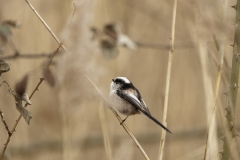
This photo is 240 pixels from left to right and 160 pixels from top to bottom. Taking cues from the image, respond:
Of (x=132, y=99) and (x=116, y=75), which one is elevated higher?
(x=116, y=75)

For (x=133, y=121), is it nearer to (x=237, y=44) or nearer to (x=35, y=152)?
(x=35, y=152)

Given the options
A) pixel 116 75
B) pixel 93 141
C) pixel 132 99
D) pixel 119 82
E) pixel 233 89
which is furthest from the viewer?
pixel 93 141

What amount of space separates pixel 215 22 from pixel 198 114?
1970 mm

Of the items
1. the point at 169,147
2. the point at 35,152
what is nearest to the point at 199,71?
the point at 169,147

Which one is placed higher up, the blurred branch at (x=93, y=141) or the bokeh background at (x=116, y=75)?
the bokeh background at (x=116, y=75)

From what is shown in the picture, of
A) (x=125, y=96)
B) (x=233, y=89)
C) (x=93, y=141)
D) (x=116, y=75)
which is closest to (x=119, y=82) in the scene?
(x=125, y=96)

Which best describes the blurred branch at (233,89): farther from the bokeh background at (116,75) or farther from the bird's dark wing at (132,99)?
the bokeh background at (116,75)

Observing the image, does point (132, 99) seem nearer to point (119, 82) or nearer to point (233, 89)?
point (119, 82)

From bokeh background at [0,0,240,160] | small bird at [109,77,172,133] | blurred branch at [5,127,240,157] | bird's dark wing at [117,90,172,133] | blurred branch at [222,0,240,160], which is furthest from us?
blurred branch at [5,127,240,157]

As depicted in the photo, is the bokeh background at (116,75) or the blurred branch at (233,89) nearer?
the blurred branch at (233,89)

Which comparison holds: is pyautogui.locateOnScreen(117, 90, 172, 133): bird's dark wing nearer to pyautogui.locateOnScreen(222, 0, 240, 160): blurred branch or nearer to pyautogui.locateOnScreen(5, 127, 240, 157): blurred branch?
pyautogui.locateOnScreen(222, 0, 240, 160): blurred branch

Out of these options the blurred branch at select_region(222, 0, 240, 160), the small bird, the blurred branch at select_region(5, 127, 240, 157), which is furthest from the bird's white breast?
the blurred branch at select_region(5, 127, 240, 157)

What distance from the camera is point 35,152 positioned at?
270 centimetres

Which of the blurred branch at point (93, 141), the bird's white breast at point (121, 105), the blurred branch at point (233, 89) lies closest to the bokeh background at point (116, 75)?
the blurred branch at point (93, 141)
